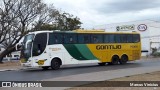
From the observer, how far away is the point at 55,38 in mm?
28188

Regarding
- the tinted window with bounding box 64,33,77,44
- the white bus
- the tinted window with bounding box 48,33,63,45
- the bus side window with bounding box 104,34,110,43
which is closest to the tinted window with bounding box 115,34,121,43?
the white bus

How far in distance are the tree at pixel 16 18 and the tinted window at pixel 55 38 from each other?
18.8 metres

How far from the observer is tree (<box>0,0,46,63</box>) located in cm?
4625

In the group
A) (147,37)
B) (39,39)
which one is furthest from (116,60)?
(147,37)

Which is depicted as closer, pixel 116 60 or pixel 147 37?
pixel 116 60

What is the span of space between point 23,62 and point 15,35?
69.3 feet

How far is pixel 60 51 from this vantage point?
28.4 m

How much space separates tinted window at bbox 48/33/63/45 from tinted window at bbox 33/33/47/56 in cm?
46

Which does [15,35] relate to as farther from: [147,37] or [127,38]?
[147,37]

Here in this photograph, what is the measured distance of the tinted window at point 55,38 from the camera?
27891 millimetres

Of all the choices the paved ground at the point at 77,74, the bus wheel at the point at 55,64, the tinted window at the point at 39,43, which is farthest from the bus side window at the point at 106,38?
the paved ground at the point at 77,74

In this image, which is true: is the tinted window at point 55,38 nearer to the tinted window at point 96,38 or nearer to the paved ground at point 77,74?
the tinted window at point 96,38

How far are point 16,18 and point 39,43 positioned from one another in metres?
21.0

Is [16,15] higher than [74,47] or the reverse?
higher
